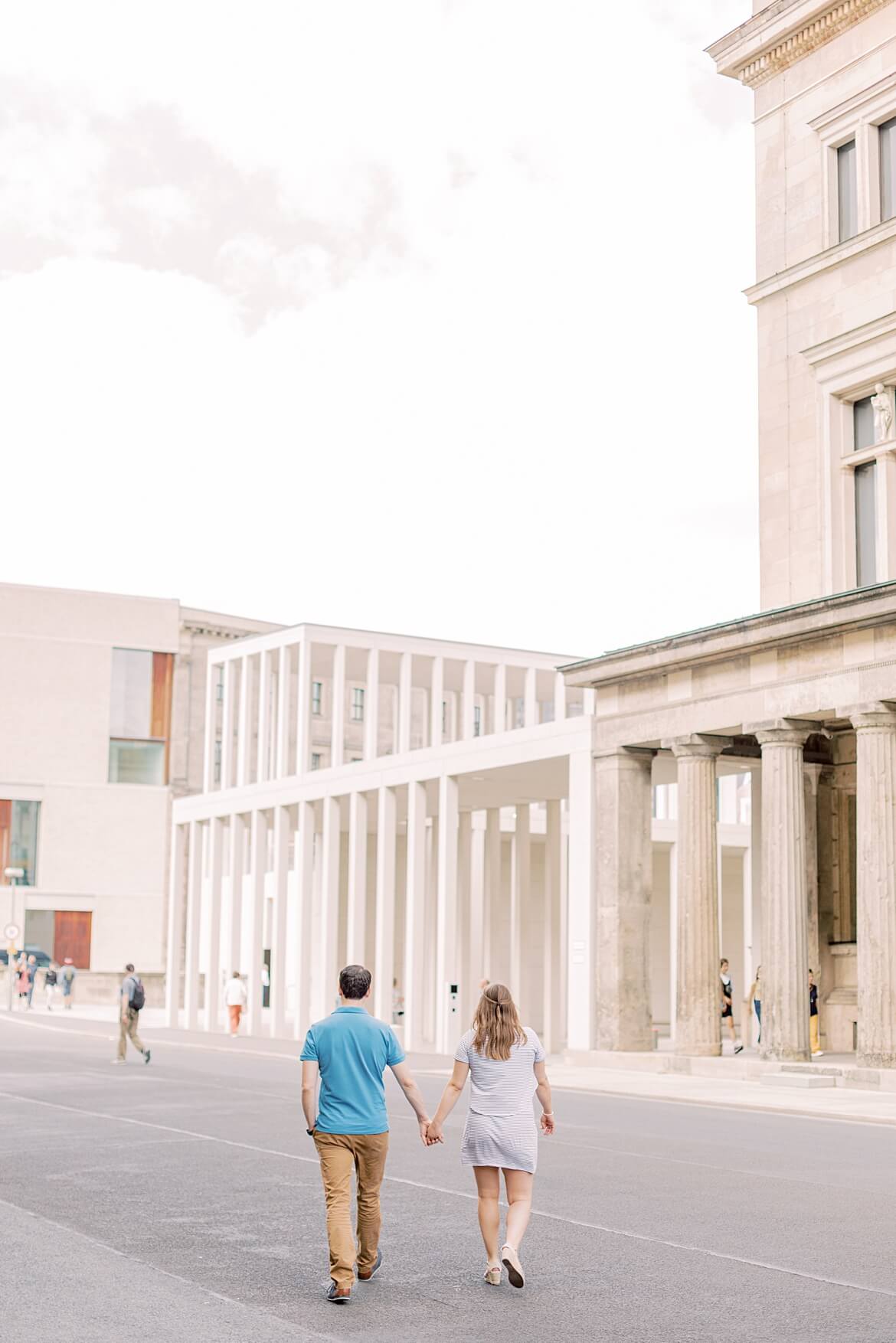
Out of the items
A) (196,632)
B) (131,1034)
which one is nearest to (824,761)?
(131,1034)

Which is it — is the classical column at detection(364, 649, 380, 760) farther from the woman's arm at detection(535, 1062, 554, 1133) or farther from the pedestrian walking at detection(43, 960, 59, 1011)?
the woman's arm at detection(535, 1062, 554, 1133)

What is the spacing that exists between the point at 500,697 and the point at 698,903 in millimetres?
24928

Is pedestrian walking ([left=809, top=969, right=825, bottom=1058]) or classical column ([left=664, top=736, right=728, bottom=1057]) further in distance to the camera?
pedestrian walking ([left=809, top=969, right=825, bottom=1058])

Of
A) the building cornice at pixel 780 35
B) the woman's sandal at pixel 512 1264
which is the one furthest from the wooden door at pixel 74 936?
the woman's sandal at pixel 512 1264

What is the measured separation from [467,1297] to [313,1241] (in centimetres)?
201

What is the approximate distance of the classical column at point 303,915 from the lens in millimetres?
43938

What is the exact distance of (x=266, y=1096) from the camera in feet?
76.2

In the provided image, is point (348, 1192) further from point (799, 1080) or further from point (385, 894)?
point (385, 894)

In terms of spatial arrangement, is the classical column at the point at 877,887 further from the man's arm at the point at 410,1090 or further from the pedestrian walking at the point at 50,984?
the pedestrian walking at the point at 50,984

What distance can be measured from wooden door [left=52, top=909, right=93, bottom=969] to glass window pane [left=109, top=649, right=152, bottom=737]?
9.44 meters

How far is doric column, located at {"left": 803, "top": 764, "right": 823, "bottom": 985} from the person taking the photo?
32375 millimetres

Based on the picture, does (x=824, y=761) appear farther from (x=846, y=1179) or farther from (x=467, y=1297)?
(x=467, y=1297)

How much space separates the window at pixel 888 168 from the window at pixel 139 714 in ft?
204

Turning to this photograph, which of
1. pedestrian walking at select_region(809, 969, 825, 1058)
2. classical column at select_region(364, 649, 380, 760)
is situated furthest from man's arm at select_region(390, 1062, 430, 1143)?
classical column at select_region(364, 649, 380, 760)
